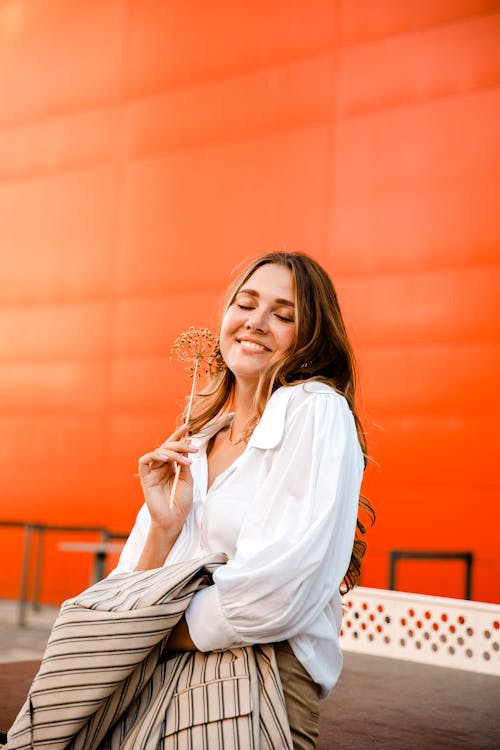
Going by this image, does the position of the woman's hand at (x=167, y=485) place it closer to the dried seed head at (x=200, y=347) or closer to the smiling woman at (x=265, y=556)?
the smiling woman at (x=265, y=556)

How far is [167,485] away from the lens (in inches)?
58.8

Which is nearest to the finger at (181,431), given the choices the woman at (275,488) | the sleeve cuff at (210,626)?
the woman at (275,488)

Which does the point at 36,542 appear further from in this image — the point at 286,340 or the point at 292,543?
the point at 292,543

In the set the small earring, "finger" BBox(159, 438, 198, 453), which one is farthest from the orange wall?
"finger" BBox(159, 438, 198, 453)

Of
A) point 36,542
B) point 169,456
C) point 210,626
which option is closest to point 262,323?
point 169,456

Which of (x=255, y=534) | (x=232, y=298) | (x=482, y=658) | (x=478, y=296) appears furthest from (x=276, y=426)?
(x=478, y=296)

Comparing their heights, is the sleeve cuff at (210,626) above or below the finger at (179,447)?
below

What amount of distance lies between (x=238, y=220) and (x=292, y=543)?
5288 millimetres

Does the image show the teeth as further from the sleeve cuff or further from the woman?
the sleeve cuff

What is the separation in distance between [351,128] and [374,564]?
Answer: 2833 millimetres

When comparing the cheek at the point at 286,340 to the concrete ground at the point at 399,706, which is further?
the concrete ground at the point at 399,706

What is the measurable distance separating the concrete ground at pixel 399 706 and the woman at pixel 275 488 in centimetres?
102

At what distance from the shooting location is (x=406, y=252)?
5.63 metres

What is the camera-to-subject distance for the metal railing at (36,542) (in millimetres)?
5887
